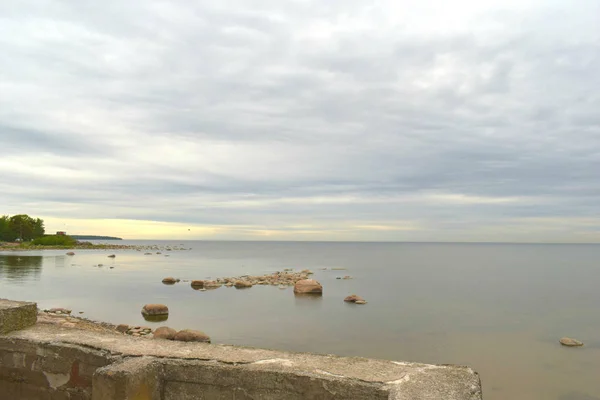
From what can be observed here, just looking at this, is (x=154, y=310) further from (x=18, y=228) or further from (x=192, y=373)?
(x=18, y=228)

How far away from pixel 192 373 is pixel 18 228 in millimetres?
108438

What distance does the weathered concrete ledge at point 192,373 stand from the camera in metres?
3.64

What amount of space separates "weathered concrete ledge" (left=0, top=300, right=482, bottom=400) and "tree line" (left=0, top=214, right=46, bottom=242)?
105 m

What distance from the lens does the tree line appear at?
92375mm

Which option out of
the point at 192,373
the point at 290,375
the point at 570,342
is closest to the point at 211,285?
the point at 570,342

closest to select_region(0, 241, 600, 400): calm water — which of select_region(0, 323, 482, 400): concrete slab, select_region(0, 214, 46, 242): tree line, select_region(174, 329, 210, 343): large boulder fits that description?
select_region(174, 329, 210, 343): large boulder

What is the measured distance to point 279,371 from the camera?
381 cm

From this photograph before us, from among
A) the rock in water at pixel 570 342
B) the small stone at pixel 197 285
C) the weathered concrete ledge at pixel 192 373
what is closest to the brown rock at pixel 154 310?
the small stone at pixel 197 285

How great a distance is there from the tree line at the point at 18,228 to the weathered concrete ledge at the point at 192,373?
105 m

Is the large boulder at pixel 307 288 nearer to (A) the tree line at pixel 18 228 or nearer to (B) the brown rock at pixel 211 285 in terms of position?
(B) the brown rock at pixel 211 285

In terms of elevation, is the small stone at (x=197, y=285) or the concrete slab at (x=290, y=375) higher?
the concrete slab at (x=290, y=375)

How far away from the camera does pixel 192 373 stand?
3.98 metres

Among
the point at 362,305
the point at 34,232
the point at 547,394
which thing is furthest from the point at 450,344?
the point at 34,232

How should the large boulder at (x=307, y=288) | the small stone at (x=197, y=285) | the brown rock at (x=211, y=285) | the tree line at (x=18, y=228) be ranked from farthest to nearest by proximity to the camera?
the tree line at (x=18, y=228), the brown rock at (x=211, y=285), the small stone at (x=197, y=285), the large boulder at (x=307, y=288)
